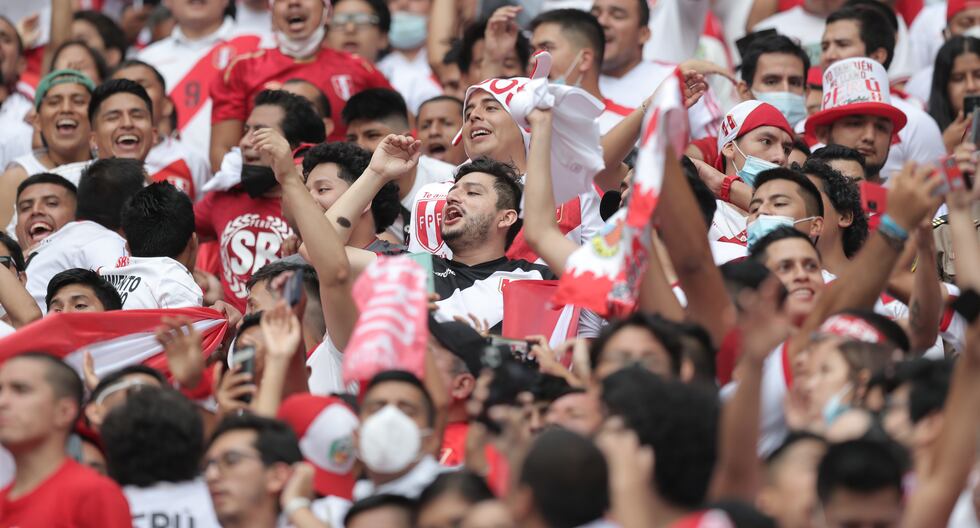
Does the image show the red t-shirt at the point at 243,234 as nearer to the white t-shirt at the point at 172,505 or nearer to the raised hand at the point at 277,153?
the raised hand at the point at 277,153

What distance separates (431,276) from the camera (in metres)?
7.67

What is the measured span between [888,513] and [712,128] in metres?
4.56

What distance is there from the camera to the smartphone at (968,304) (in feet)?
17.9

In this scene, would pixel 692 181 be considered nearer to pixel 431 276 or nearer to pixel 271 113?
pixel 431 276

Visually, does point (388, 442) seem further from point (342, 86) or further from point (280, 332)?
point (342, 86)

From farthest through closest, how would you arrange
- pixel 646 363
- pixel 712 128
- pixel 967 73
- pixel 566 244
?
pixel 967 73 < pixel 712 128 < pixel 566 244 < pixel 646 363

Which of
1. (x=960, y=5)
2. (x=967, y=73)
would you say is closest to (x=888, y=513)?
(x=967, y=73)

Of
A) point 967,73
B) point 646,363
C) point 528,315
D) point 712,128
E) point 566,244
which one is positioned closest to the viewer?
point 646,363

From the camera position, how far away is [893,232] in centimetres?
633

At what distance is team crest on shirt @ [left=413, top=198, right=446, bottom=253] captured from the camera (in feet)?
27.9

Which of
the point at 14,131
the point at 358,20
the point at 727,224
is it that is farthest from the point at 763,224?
the point at 14,131

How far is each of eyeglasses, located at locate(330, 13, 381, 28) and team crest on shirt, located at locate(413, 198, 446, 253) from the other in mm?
3619

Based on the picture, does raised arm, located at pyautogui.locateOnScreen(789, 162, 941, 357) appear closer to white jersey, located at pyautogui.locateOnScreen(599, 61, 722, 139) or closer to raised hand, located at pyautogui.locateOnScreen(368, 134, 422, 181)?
raised hand, located at pyautogui.locateOnScreen(368, 134, 422, 181)

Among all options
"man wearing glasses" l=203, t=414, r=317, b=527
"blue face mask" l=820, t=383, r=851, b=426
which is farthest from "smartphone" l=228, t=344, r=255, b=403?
"blue face mask" l=820, t=383, r=851, b=426
